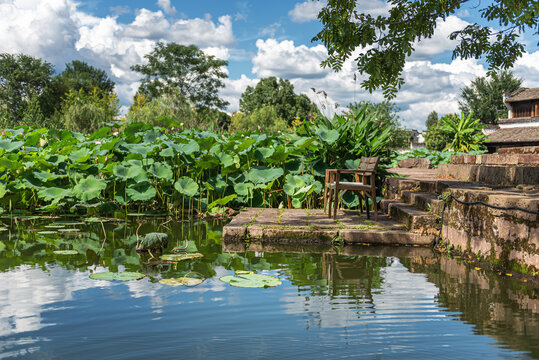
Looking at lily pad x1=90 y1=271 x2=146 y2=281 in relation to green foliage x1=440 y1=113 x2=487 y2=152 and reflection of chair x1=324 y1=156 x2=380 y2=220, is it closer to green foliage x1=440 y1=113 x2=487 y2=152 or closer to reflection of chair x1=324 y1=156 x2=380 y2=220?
reflection of chair x1=324 y1=156 x2=380 y2=220

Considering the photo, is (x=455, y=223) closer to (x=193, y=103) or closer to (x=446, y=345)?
(x=446, y=345)

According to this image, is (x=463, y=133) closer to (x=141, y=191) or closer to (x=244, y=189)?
(x=244, y=189)

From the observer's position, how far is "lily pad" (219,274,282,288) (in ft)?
9.89

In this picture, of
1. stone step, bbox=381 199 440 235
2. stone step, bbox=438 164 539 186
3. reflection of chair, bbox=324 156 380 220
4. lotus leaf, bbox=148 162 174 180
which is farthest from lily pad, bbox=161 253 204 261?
stone step, bbox=438 164 539 186

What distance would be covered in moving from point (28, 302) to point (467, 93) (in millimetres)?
55254

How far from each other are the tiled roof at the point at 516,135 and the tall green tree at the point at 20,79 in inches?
1473

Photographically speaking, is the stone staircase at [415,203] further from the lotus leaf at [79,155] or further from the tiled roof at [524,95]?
the tiled roof at [524,95]

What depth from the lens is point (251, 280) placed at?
310 cm

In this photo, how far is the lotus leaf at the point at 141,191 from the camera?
6234mm

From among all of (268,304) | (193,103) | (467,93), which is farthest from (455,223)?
(467,93)

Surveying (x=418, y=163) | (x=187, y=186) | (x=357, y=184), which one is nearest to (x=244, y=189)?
(x=187, y=186)

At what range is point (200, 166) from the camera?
6.67 meters

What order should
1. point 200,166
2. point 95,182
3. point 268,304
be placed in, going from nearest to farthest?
point 268,304, point 95,182, point 200,166

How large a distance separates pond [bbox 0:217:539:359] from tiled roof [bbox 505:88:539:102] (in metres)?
31.2
